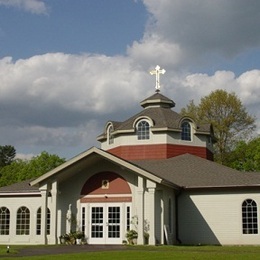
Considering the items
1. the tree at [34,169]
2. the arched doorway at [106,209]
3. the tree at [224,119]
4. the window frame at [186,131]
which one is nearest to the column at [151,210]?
the arched doorway at [106,209]

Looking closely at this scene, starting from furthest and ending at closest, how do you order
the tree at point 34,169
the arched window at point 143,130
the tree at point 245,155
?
the tree at point 34,169
the tree at point 245,155
the arched window at point 143,130

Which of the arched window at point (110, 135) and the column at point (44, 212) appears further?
the arched window at point (110, 135)

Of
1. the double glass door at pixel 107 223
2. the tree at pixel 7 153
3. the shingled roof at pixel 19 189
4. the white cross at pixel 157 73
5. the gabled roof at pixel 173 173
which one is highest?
the tree at pixel 7 153

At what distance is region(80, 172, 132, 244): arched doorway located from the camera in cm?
2650

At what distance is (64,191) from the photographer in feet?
92.2

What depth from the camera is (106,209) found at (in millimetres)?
26828

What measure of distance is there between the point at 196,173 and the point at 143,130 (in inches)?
216

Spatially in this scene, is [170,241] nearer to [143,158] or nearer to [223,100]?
[143,158]

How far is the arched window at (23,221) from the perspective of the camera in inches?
1169

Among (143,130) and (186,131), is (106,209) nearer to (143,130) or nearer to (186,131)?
(143,130)

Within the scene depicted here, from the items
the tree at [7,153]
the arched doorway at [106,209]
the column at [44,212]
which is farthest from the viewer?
the tree at [7,153]

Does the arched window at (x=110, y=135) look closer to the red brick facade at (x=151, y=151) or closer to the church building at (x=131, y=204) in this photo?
the red brick facade at (x=151, y=151)

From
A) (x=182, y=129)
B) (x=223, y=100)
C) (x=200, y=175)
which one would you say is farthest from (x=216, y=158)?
(x=200, y=175)

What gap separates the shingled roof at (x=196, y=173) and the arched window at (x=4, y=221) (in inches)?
311
